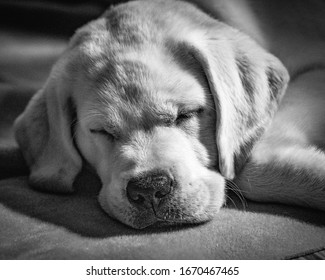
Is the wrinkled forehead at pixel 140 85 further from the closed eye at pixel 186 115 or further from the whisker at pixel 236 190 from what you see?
the whisker at pixel 236 190

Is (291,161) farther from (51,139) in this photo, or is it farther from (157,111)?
(51,139)

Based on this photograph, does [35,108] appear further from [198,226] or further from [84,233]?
[198,226]

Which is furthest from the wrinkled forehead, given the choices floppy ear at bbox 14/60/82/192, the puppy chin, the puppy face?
the puppy chin

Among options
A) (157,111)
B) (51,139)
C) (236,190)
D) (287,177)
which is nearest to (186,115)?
(157,111)

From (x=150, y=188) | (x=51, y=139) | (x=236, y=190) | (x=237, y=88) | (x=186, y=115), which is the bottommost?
(x=51, y=139)

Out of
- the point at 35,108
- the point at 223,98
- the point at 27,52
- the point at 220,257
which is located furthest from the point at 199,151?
the point at 27,52

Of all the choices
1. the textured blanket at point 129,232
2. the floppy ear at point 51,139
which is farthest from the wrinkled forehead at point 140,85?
the textured blanket at point 129,232

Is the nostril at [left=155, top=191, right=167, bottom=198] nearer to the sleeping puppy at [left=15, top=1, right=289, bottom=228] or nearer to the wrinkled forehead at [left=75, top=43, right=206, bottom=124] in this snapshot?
the sleeping puppy at [left=15, top=1, right=289, bottom=228]
